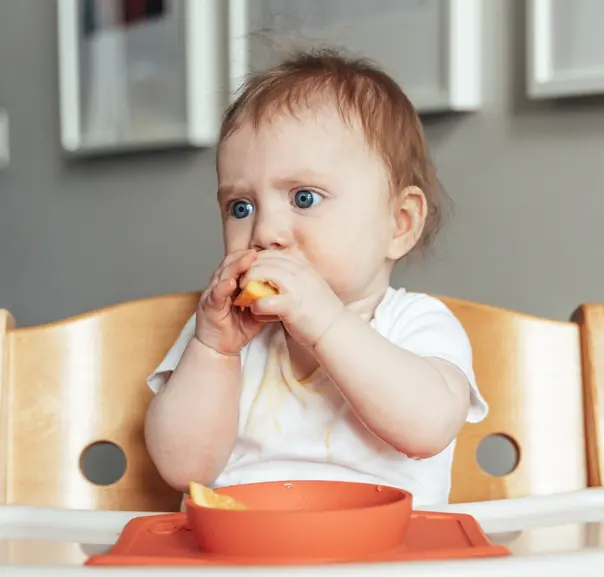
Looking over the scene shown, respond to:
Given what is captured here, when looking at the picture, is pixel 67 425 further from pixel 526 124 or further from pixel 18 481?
pixel 526 124

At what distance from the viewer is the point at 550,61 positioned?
1.17m

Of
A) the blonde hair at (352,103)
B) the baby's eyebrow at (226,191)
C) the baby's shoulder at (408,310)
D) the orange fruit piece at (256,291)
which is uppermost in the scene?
the blonde hair at (352,103)

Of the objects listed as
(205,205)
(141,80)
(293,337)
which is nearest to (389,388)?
(293,337)

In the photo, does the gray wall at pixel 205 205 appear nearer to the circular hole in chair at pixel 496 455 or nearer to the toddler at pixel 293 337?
the circular hole in chair at pixel 496 455

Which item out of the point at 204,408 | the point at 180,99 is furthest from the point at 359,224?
the point at 180,99

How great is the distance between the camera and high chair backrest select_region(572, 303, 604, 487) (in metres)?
0.86

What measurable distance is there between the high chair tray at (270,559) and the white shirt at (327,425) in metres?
0.17

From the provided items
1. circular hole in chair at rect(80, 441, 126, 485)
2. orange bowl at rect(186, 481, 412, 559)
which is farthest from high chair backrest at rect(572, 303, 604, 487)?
circular hole in chair at rect(80, 441, 126, 485)

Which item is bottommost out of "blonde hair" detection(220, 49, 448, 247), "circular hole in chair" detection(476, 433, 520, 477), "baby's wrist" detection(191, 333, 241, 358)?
"circular hole in chair" detection(476, 433, 520, 477)

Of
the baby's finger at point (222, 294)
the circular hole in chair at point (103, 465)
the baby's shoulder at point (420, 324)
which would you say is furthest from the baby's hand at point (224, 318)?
the circular hole in chair at point (103, 465)

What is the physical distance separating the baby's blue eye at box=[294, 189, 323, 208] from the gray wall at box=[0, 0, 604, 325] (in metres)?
0.49

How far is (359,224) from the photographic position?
806mm

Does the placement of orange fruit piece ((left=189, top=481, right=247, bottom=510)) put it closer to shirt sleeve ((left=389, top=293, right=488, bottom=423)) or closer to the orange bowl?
the orange bowl

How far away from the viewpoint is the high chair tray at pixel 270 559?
0.51m
